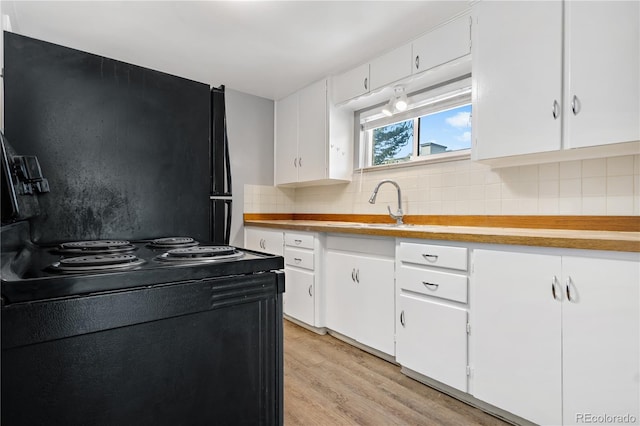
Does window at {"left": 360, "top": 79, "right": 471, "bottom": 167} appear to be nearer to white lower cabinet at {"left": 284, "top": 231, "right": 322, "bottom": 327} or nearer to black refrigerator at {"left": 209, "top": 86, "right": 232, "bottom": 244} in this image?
white lower cabinet at {"left": 284, "top": 231, "right": 322, "bottom": 327}

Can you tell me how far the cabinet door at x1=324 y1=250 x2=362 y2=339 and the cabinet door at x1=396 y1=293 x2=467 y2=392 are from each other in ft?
1.43

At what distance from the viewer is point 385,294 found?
6.88 ft

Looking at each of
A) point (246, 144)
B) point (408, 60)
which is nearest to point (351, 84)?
point (408, 60)

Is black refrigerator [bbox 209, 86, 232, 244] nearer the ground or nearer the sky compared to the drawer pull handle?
nearer the sky

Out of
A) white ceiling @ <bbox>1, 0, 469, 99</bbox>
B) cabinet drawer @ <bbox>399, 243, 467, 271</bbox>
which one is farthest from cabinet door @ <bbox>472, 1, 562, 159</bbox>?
cabinet drawer @ <bbox>399, 243, 467, 271</bbox>

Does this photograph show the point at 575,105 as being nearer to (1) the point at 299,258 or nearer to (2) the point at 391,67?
(2) the point at 391,67

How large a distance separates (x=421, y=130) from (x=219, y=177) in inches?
74.1

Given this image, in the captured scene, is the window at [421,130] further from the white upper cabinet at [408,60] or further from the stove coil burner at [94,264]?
the stove coil burner at [94,264]

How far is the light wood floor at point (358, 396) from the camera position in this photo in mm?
1548

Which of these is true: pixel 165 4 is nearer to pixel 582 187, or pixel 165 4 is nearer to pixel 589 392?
pixel 582 187

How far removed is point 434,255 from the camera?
1770 millimetres

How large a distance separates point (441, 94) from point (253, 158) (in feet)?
6.58

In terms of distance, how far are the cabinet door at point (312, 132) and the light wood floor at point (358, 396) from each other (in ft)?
5.25

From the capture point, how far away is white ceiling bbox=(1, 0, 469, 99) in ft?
6.51
